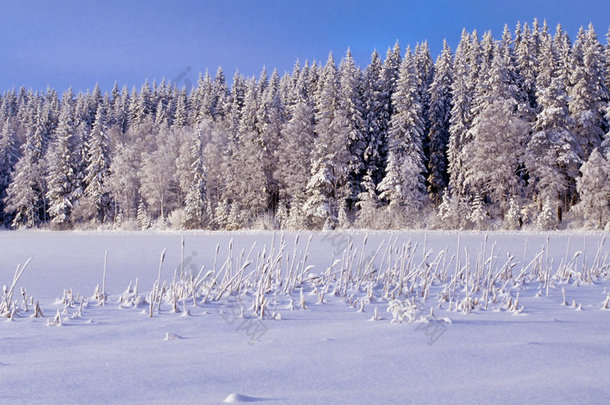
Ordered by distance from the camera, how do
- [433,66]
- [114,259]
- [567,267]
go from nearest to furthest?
[567,267]
[114,259]
[433,66]

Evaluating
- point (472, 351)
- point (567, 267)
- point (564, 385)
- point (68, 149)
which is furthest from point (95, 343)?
point (68, 149)

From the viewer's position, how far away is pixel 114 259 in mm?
12953

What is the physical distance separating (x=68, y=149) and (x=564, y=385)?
47944 mm

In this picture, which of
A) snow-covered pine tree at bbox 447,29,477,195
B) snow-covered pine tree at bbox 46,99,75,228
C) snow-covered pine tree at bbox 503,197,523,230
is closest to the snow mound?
snow-covered pine tree at bbox 503,197,523,230

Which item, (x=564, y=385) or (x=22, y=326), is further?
(x=22, y=326)

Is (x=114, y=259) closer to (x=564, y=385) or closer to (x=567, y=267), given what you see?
(x=567, y=267)

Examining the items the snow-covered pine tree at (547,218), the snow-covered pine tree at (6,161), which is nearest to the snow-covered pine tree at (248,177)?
the snow-covered pine tree at (547,218)

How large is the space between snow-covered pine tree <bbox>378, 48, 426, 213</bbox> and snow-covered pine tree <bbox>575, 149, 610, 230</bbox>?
1000 centimetres

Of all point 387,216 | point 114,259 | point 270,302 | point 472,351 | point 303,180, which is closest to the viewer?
point 472,351

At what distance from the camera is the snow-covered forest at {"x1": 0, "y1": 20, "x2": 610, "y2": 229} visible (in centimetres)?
3155

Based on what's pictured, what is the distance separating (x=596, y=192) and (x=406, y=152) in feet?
41.1

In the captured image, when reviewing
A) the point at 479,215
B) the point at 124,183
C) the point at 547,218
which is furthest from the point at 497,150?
the point at 124,183

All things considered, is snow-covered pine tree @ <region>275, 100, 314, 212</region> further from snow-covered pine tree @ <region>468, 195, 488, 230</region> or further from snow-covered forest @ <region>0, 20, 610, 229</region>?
snow-covered pine tree @ <region>468, 195, 488, 230</region>

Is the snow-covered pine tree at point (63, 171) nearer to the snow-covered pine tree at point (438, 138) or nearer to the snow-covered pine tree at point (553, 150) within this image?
the snow-covered pine tree at point (438, 138)
